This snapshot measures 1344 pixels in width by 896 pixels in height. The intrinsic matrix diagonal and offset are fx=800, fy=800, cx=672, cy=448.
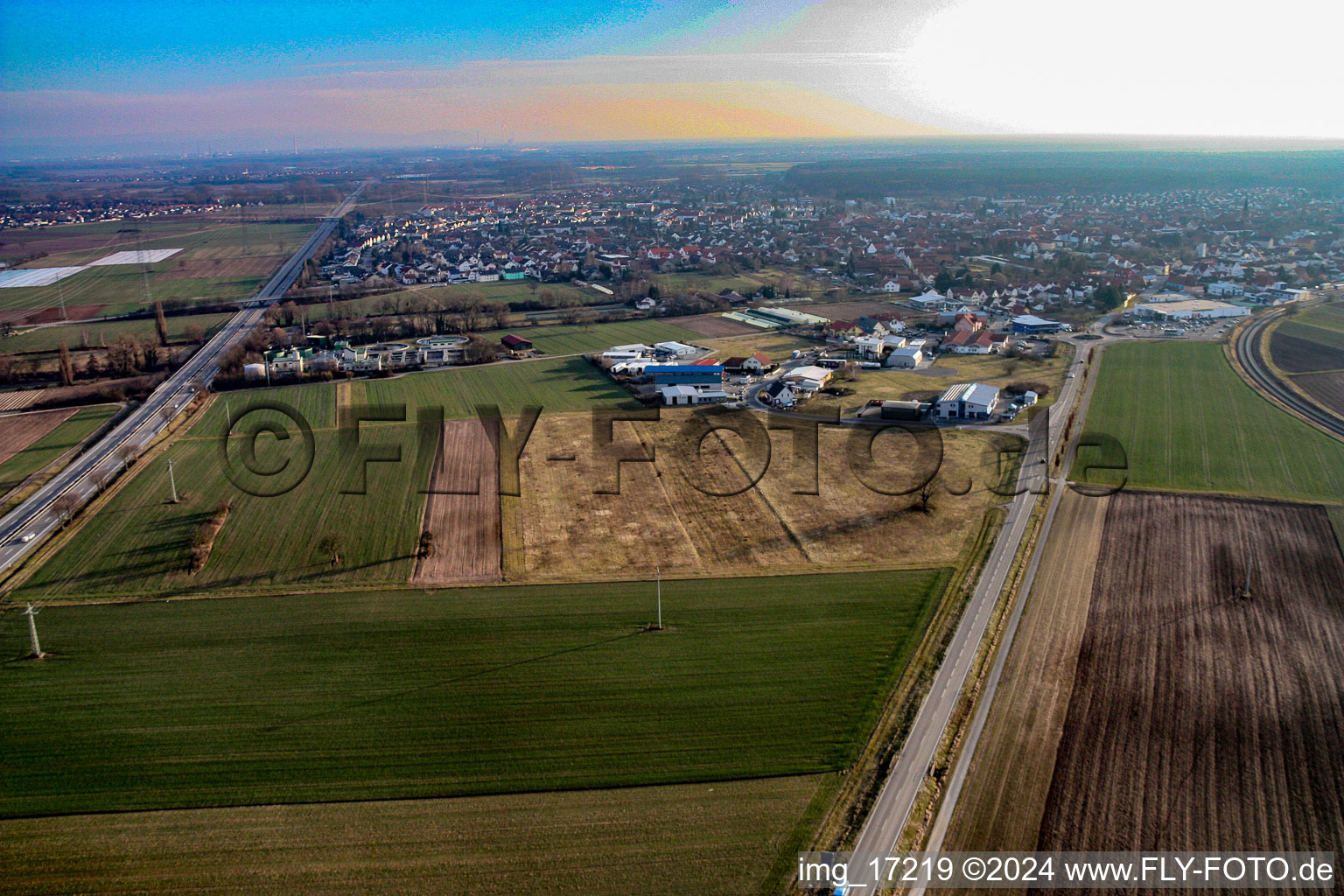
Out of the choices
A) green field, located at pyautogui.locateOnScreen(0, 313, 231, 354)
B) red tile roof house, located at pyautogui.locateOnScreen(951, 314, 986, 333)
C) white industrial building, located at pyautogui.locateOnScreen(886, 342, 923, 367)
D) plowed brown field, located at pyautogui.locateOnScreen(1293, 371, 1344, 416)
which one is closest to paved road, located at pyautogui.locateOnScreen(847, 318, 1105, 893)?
white industrial building, located at pyautogui.locateOnScreen(886, 342, 923, 367)

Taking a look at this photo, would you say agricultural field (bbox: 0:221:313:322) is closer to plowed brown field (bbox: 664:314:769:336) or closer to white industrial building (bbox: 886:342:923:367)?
plowed brown field (bbox: 664:314:769:336)

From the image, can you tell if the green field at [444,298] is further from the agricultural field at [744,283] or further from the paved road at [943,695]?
the paved road at [943,695]

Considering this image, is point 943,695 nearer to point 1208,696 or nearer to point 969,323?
point 1208,696

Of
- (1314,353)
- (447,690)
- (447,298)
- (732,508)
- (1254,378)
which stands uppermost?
(447,298)

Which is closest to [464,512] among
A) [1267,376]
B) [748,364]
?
[748,364]

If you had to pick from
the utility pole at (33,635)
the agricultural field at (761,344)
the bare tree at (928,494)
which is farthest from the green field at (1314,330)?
the utility pole at (33,635)

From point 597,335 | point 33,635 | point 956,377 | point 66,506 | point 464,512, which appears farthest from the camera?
point 597,335
